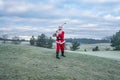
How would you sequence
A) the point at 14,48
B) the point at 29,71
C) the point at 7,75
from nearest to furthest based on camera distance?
the point at 7,75 → the point at 29,71 → the point at 14,48

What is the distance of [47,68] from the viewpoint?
1897cm

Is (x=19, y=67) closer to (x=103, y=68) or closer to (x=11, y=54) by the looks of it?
(x=11, y=54)

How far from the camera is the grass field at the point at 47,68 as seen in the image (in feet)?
55.9

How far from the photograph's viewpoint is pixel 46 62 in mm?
20828

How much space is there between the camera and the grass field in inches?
671

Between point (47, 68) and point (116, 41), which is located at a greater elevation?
point (116, 41)

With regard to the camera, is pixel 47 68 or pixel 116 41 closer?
pixel 47 68

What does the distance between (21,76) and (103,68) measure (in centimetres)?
791

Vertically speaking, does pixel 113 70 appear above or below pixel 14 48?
below

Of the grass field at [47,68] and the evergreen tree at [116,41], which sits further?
the evergreen tree at [116,41]

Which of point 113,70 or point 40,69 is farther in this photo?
point 113,70

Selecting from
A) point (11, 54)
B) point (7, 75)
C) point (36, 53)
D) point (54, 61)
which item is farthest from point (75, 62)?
point (7, 75)

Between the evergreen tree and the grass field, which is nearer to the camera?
the grass field

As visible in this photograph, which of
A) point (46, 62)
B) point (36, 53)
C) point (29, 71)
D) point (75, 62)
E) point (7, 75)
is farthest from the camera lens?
point (36, 53)
